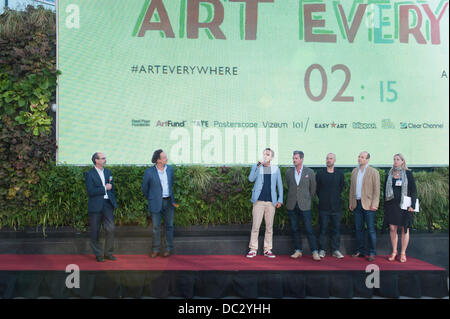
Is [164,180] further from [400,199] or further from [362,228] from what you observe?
[400,199]

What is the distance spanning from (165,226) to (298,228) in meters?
2.31

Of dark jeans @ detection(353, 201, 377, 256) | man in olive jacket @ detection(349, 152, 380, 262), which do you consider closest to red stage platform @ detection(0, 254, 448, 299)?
dark jeans @ detection(353, 201, 377, 256)

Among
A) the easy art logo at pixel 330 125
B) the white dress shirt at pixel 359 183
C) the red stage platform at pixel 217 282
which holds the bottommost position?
the red stage platform at pixel 217 282

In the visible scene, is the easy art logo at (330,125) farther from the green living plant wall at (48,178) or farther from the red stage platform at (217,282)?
the red stage platform at (217,282)

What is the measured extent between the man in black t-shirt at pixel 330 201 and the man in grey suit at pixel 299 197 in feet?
0.58

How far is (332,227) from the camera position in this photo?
6.52 m

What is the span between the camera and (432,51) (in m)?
7.65

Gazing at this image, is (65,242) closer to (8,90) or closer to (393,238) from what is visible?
(8,90)

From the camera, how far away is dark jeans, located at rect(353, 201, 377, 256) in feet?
20.6

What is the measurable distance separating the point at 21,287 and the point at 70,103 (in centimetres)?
336

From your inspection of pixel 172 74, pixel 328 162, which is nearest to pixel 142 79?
pixel 172 74

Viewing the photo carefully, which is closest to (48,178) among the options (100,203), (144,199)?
(100,203)

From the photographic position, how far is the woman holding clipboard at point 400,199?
6125 mm

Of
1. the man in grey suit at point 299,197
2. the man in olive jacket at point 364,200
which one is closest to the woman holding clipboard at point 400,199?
the man in olive jacket at point 364,200
